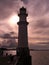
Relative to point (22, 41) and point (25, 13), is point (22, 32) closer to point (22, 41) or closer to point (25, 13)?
point (22, 41)

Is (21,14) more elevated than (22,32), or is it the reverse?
(21,14)

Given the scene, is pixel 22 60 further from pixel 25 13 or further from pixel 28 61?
pixel 25 13

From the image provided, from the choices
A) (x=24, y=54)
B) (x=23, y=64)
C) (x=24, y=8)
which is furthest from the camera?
(x=24, y=8)

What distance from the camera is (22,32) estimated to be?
3794 cm

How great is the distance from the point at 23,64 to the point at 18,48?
4749 millimetres

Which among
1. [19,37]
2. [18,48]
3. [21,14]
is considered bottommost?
[18,48]

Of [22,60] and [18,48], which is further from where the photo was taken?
[18,48]

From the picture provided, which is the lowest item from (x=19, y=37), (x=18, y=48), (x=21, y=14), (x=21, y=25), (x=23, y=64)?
(x=23, y=64)

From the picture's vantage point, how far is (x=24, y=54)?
121 feet

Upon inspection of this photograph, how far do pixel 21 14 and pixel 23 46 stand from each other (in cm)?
698

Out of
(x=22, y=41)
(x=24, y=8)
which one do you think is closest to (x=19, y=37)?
(x=22, y=41)

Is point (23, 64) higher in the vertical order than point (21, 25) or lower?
lower

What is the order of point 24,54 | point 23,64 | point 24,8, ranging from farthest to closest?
point 24,8
point 24,54
point 23,64

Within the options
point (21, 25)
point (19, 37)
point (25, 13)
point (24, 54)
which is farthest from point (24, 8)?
point (24, 54)
